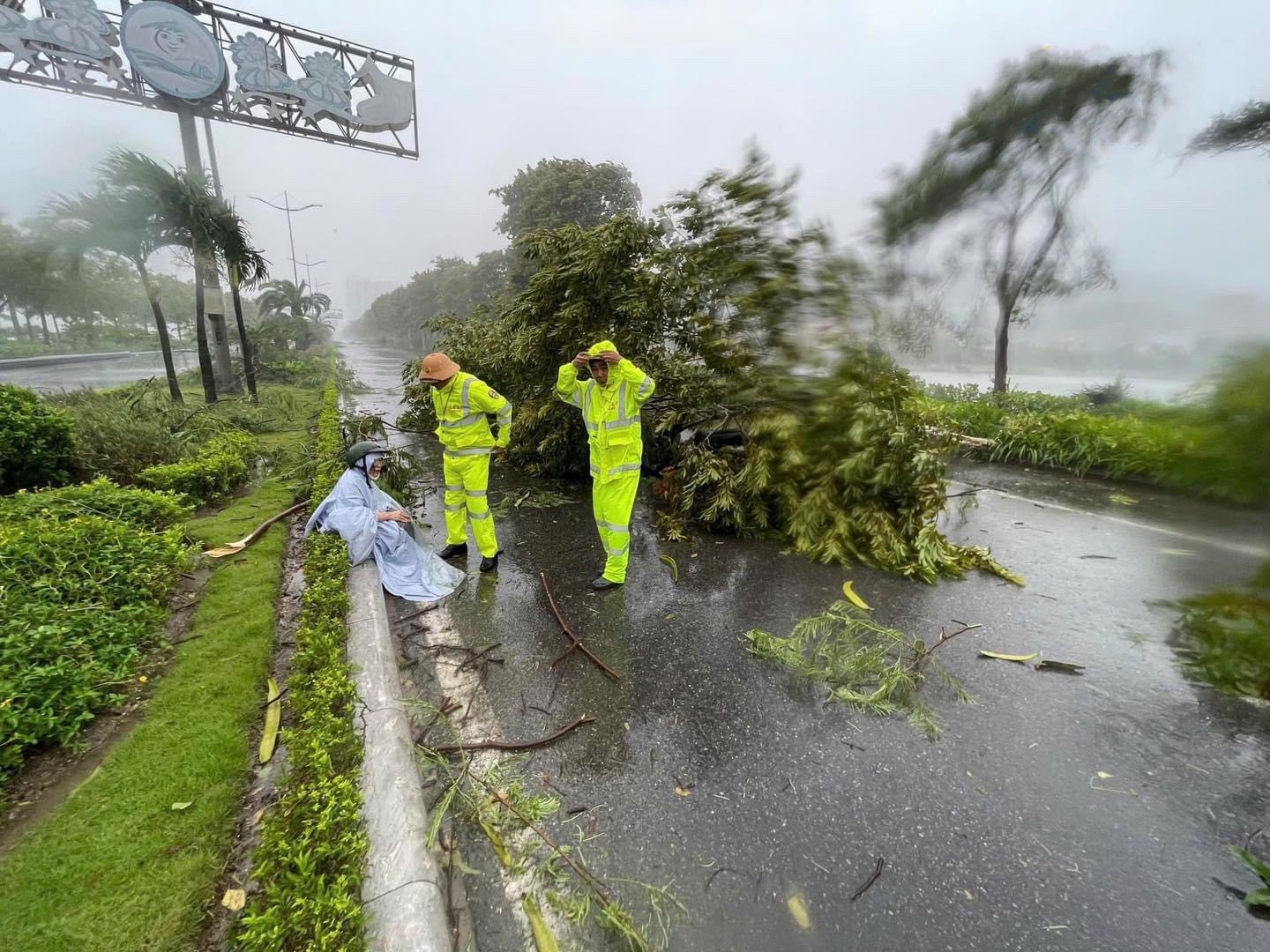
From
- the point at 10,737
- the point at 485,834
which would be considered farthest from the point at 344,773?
the point at 10,737

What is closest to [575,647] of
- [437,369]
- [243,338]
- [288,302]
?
[437,369]

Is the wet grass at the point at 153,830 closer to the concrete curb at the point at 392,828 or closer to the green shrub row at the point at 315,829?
the green shrub row at the point at 315,829

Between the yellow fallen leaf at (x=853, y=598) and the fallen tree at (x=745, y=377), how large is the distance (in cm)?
54

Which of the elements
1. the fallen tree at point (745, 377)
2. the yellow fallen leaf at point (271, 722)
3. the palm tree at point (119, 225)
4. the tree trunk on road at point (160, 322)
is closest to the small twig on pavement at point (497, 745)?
the yellow fallen leaf at point (271, 722)

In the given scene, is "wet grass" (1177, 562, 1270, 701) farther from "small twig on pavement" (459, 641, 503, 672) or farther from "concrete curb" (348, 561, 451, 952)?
"small twig on pavement" (459, 641, 503, 672)

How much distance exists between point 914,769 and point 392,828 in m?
2.23

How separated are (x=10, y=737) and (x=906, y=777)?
3.79m

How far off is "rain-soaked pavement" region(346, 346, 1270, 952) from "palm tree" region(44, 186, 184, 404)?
10687mm

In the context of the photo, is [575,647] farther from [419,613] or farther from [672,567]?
[672,567]

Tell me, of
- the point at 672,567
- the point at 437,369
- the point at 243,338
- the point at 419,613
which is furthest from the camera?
the point at 243,338

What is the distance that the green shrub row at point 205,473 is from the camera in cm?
530

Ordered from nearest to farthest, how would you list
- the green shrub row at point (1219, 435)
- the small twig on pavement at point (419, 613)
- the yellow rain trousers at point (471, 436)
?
the green shrub row at point (1219, 435) → the small twig on pavement at point (419, 613) → the yellow rain trousers at point (471, 436)

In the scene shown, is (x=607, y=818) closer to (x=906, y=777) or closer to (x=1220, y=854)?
(x=906, y=777)

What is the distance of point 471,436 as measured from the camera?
4.33 m
